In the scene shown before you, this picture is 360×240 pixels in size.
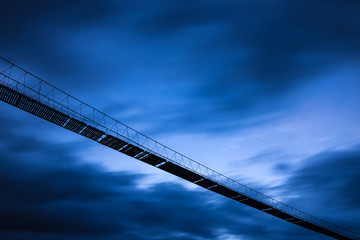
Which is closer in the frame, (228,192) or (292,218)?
(228,192)

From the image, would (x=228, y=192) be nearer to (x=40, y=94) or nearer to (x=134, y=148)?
(x=134, y=148)

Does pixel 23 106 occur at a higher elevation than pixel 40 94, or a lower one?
lower

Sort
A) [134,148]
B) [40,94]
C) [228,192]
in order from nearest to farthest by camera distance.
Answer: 1. [40,94]
2. [134,148]
3. [228,192]

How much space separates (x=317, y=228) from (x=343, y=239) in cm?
805

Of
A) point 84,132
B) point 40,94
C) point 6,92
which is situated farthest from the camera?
point 84,132

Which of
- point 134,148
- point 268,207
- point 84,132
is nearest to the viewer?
point 84,132

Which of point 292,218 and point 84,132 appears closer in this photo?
point 84,132

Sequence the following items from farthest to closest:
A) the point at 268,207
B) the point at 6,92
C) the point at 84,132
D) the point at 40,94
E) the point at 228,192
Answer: the point at 268,207 → the point at 228,192 → the point at 84,132 → the point at 40,94 → the point at 6,92

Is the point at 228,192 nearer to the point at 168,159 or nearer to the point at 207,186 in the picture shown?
the point at 207,186

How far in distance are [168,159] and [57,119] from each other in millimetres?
14332

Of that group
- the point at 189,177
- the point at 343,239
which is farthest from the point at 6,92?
the point at 343,239

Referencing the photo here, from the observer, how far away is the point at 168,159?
35.1 m

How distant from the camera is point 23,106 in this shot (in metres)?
27.5

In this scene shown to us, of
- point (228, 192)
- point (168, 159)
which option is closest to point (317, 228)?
point (228, 192)
